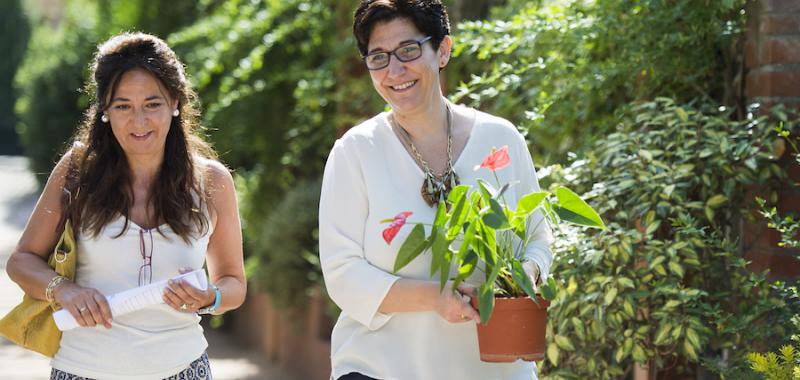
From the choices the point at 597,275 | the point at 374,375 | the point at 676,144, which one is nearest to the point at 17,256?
the point at 374,375

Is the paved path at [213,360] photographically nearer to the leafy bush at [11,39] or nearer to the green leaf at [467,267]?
the green leaf at [467,267]

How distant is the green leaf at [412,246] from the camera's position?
8.41ft

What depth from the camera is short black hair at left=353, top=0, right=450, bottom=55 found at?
9.28 feet

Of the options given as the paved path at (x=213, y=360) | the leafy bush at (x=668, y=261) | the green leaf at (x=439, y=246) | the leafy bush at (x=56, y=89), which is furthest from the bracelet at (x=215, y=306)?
the leafy bush at (x=56, y=89)

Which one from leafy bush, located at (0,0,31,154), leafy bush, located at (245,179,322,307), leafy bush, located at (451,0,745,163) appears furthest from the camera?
leafy bush, located at (0,0,31,154)

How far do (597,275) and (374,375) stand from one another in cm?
110

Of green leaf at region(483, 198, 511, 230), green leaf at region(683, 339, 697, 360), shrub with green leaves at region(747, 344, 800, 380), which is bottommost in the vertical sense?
green leaf at region(683, 339, 697, 360)

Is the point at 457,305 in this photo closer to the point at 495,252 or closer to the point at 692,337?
the point at 495,252

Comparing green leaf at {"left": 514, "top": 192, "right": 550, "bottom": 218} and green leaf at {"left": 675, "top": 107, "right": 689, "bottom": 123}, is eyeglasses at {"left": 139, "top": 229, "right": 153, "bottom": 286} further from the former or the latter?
green leaf at {"left": 675, "top": 107, "right": 689, "bottom": 123}

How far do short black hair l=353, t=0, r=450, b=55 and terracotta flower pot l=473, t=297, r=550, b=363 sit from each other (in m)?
0.71

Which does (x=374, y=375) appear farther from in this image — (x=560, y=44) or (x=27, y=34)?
(x=27, y=34)

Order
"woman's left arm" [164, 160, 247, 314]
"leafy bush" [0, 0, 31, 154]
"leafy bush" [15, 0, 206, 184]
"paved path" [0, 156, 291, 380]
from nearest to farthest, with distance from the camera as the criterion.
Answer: "woman's left arm" [164, 160, 247, 314] < "paved path" [0, 156, 291, 380] < "leafy bush" [15, 0, 206, 184] < "leafy bush" [0, 0, 31, 154]

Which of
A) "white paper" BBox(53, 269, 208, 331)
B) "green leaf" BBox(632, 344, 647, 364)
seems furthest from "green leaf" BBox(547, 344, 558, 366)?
"white paper" BBox(53, 269, 208, 331)

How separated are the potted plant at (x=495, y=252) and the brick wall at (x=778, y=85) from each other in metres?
1.34
